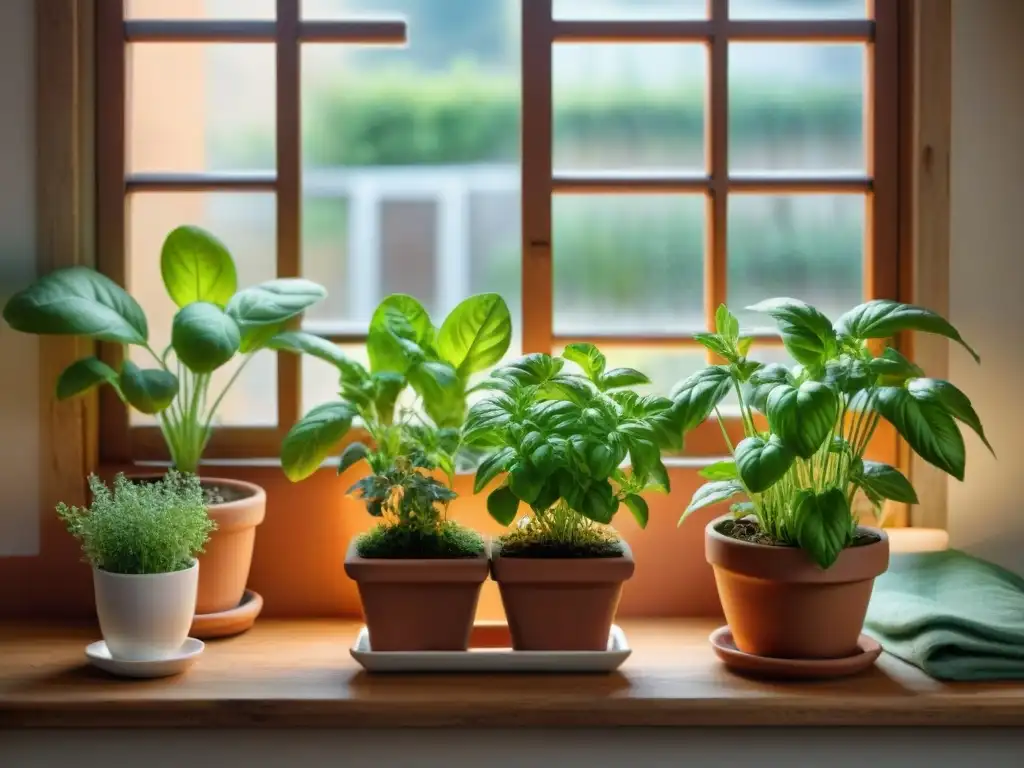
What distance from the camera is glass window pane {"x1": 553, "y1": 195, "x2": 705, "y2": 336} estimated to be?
213 cm

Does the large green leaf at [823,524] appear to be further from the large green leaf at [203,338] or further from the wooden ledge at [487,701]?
the large green leaf at [203,338]

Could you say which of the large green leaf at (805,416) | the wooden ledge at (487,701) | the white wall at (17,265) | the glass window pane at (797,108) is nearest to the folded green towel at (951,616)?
the wooden ledge at (487,701)

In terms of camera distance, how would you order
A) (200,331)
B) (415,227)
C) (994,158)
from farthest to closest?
(415,227) → (994,158) → (200,331)

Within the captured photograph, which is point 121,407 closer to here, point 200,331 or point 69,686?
point 200,331

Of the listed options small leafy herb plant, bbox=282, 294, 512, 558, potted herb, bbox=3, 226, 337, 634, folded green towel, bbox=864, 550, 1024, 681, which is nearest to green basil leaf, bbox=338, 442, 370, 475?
small leafy herb plant, bbox=282, 294, 512, 558

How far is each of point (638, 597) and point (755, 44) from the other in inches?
40.8

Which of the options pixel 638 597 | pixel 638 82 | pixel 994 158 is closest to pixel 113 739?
pixel 638 597

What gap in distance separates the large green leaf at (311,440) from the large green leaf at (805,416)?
700 millimetres

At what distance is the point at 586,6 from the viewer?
2.12 meters

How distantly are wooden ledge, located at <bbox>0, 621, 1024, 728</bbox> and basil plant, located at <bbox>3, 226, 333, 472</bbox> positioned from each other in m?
0.44

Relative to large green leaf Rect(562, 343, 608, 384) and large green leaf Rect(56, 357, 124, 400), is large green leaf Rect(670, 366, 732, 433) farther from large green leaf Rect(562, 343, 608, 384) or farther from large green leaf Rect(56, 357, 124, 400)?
large green leaf Rect(56, 357, 124, 400)

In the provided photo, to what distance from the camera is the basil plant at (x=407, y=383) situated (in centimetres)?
185

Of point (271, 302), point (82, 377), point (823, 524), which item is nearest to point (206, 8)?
point (271, 302)

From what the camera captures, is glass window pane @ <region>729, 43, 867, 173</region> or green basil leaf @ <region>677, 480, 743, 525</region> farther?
glass window pane @ <region>729, 43, 867, 173</region>
